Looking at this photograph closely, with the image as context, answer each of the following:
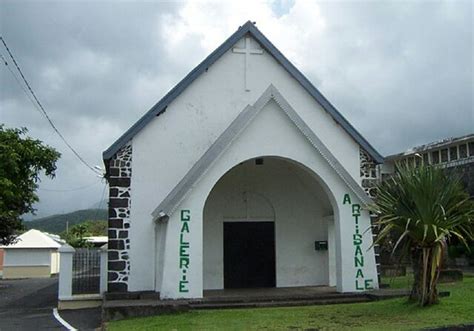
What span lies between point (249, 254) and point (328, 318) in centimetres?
688

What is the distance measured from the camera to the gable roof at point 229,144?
50.9 feet

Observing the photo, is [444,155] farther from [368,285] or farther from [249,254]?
[368,285]

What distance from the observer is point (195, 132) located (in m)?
18.2

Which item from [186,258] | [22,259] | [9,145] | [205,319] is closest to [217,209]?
[186,258]

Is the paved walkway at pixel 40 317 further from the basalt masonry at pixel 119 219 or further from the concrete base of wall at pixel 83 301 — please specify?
the basalt masonry at pixel 119 219

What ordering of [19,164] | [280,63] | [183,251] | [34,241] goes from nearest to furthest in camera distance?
[183,251]
[280,63]
[19,164]
[34,241]

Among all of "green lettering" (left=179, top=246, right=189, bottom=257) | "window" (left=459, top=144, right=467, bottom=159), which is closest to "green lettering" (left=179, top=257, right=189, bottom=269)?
"green lettering" (left=179, top=246, right=189, bottom=257)

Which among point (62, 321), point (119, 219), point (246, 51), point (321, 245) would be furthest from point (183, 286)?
point (246, 51)

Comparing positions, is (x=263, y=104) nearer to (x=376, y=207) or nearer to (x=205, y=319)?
(x=376, y=207)

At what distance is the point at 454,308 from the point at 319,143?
607 centimetres

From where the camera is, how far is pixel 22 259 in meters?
45.3

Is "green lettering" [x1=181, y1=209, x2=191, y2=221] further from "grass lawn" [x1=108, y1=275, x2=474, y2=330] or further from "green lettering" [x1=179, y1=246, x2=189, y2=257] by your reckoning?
"grass lawn" [x1=108, y1=275, x2=474, y2=330]

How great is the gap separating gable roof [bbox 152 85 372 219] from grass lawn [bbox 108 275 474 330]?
3.12 metres

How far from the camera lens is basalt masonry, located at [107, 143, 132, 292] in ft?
54.9
